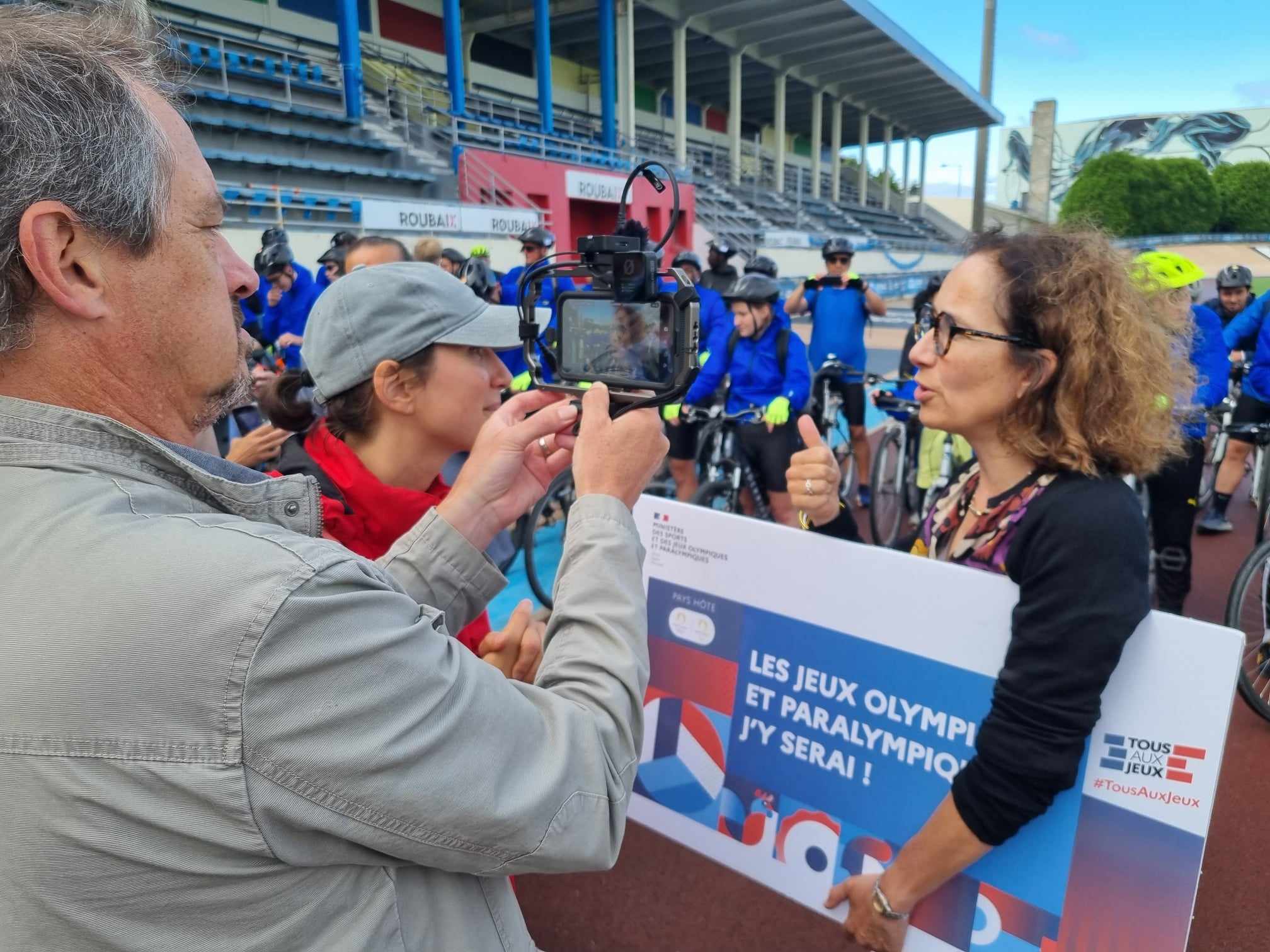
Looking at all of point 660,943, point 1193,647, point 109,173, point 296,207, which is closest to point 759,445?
point 660,943

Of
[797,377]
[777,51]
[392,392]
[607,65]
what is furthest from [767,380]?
[777,51]

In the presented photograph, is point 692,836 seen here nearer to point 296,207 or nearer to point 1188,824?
point 1188,824

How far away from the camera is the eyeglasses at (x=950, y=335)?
1592mm

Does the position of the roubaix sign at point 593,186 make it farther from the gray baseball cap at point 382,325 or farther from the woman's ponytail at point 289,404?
the gray baseball cap at point 382,325

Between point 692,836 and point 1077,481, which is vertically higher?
point 1077,481

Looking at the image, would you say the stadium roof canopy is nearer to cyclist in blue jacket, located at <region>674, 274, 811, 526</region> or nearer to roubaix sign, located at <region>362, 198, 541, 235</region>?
roubaix sign, located at <region>362, 198, 541, 235</region>

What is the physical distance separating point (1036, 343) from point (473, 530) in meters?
1.11

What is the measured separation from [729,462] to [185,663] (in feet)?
15.6

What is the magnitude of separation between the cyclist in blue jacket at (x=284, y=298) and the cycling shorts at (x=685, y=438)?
3120 mm

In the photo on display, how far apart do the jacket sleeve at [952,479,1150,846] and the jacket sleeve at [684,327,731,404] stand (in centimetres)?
421

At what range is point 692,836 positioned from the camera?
186 cm

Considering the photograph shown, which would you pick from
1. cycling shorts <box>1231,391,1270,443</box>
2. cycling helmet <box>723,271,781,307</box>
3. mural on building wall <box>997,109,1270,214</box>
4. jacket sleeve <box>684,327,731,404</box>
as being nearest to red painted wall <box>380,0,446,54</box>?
jacket sleeve <box>684,327,731,404</box>

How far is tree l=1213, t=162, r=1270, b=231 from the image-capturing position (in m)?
→ 43.7

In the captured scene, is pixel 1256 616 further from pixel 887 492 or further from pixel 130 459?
pixel 130 459
